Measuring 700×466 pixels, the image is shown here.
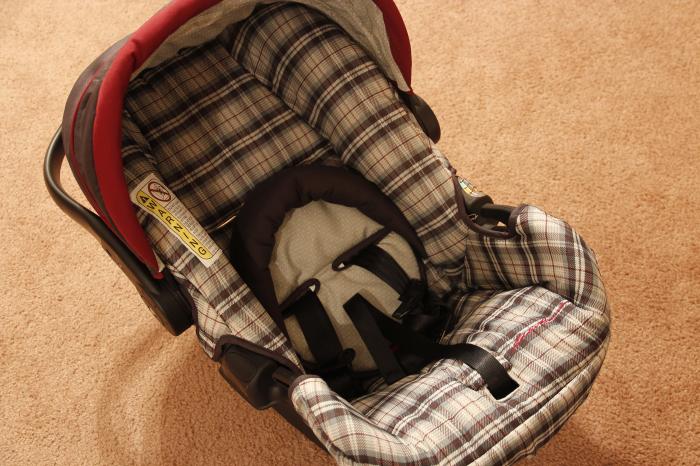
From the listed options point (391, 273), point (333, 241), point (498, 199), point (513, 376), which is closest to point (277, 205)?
point (333, 241)

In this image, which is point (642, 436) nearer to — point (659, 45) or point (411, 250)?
point (411, 250)

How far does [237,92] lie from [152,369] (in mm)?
652

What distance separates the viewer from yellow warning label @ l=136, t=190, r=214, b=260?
791 mm

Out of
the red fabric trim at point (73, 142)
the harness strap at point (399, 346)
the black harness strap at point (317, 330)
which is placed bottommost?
the harness strap at point (399, 346)

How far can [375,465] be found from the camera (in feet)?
2.40

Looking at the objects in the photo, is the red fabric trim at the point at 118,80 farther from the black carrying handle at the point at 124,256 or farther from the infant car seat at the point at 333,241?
the black carrying handle at the point at 124,256

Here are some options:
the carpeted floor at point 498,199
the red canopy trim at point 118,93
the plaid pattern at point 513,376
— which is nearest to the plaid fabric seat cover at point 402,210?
the plaid pattern at point 513,376

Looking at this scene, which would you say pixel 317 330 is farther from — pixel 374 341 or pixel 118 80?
pixel 118 80

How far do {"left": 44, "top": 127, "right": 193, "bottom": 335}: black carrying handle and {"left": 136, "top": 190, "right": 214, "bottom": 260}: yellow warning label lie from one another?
7 centimetres

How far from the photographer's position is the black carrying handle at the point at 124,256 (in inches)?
31.3

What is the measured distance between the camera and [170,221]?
80cm

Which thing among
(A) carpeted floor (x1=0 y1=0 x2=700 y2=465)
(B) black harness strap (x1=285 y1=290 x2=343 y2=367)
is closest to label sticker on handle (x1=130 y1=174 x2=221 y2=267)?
(B) black harness strap (x1=285 y1=290 x2=343 y2=367)

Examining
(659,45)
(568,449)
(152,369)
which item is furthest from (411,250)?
(659,45)

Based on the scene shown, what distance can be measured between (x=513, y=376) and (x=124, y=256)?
1.89 ft
